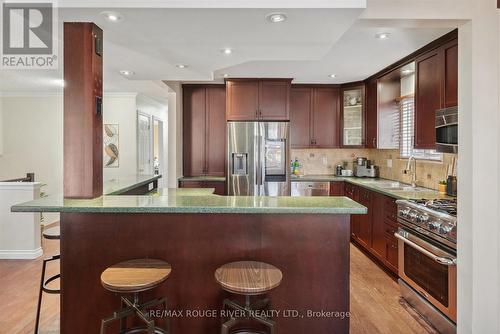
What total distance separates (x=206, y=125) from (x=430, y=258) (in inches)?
144

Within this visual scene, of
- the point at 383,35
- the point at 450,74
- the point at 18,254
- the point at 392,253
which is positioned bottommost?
the point at 18,254

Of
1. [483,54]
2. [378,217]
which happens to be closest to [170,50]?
[483,54]

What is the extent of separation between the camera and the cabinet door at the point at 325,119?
5.09 m

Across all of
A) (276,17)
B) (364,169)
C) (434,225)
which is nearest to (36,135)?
(276,17)

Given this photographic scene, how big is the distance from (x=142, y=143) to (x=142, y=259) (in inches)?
201

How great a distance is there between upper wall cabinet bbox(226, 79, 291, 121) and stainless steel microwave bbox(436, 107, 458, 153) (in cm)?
223

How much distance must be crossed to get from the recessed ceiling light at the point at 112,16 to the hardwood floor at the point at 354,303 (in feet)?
7.48

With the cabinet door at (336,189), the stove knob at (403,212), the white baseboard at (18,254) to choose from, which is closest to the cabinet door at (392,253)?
the stove knob at (403,212)

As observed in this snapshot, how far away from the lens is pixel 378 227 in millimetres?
3582

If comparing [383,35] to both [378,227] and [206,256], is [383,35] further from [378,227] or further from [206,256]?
[206,256]

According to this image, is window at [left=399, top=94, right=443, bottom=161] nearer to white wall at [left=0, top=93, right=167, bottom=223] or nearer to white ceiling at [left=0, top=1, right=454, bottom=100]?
white ceiling at [left=0, top=1, right=454, bottom=100]

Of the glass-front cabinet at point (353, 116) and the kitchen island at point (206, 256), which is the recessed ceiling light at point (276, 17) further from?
the glass-front cabinet at point (353, 116)

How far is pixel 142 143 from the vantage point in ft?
21.5

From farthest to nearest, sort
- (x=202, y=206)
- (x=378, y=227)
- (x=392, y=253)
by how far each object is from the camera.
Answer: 1. (x=378, y=227)
2. (x=392, y=253)
3. (x=202, y=206)
